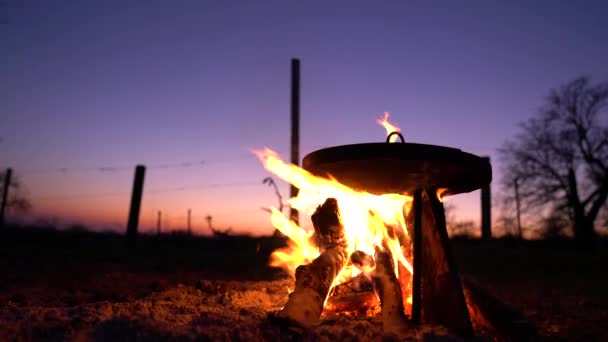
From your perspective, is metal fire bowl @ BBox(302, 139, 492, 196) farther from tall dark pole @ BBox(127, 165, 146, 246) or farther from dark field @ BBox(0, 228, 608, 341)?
tall dark pole @ BBox(127, 165, 146, 246)

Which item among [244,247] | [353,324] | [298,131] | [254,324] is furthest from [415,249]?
[244,247]

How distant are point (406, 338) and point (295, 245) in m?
2.22

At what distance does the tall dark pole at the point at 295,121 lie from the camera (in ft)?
28.8

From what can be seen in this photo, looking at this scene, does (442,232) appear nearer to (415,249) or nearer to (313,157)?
(415,249)

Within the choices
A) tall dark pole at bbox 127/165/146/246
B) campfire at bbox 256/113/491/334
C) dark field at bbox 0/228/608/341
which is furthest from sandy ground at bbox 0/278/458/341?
tall dark pole at bbox 127/165/146/246

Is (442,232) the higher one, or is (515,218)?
(515,218)

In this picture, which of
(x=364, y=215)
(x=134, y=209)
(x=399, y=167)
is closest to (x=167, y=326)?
(x=399, y=167)

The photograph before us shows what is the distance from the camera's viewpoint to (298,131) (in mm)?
8945

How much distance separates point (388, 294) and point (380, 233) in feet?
2.46

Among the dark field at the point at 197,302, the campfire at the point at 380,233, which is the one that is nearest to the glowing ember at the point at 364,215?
the campfire at the point at 380,233

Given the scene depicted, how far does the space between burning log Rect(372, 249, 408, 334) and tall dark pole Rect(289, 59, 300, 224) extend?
5.11 metres

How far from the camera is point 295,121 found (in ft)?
29.5

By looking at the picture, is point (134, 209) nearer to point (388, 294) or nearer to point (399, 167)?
point (388, 294)

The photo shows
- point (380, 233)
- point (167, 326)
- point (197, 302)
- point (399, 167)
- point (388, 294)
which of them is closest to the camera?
point (167, 326)
